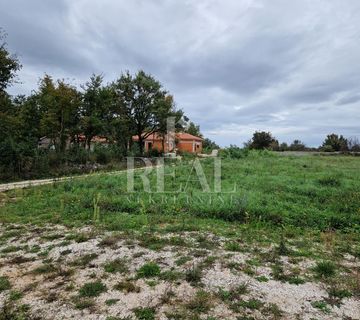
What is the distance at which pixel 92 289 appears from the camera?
364 centimetres

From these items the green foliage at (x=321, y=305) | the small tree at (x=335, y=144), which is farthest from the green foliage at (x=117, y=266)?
the small tree at (x=335, y=144)

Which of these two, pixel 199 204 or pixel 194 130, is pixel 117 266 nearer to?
pixel 199 204

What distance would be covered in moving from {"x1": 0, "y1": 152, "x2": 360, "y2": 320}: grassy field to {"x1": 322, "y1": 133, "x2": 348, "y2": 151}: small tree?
2871 cm

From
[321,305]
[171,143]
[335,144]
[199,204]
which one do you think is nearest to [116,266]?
[321,305]

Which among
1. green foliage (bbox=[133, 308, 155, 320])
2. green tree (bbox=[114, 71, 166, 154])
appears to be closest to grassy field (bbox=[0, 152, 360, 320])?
green foliage (bbox=[133, 308, 155, 320])

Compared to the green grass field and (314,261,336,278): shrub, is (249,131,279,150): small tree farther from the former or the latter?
(314,261,336,278): shrub

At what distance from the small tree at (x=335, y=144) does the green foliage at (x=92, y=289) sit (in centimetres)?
3551

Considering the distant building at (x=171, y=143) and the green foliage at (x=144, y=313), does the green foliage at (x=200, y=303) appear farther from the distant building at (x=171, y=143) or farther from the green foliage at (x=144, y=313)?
the distant building at (x=171, y=143)

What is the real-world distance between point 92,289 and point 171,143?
31605 millimetres

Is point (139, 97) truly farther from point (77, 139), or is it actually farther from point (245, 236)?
point (245, 236)

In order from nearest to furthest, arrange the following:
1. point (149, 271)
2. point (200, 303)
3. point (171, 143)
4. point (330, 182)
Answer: point (200, 303)
point (149, 271)
point (330, 182)
point (171, 143)

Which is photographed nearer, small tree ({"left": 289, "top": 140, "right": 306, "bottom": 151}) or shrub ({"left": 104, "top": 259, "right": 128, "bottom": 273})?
shrub ({"left": 104, "top": 259, "right": 128, "bottom": 273})

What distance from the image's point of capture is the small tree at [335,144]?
34987mm

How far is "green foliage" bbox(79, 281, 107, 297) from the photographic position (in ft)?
11.7
